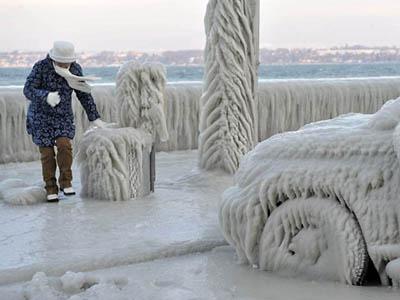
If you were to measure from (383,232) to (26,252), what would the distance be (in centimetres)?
178

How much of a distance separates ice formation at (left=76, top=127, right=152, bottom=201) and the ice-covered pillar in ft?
2.82

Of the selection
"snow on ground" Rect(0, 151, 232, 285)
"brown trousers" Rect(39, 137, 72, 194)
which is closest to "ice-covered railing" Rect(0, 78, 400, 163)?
"snow on ground" Rect(0, 151, 232, 285)

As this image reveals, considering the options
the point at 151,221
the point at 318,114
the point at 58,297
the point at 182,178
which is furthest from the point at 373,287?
the point at 318,114

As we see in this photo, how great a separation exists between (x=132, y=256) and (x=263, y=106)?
4.81 meters

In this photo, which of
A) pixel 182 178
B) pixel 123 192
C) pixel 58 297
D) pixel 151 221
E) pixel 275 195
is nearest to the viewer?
pixel 58 297

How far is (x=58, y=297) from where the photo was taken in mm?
2777

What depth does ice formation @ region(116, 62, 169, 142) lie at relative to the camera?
509 cm

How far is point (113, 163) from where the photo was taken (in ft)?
16.1

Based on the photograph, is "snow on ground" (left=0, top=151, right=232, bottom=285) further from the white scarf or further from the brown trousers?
the white scarf

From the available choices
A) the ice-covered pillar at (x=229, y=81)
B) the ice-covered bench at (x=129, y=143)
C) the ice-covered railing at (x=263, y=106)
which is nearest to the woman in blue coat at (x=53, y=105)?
the ice-covered bench at (x=129, y=143)

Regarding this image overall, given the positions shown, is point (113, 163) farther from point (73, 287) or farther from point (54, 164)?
point (73, 287)

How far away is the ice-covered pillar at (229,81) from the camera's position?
565 cm

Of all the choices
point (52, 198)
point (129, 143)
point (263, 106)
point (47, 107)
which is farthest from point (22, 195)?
point (263, 106)

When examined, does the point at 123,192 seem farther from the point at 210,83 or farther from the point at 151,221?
the point at 210,83
